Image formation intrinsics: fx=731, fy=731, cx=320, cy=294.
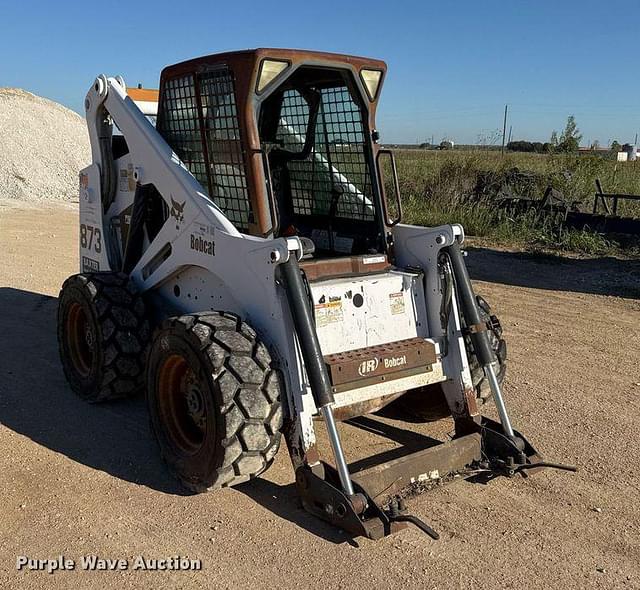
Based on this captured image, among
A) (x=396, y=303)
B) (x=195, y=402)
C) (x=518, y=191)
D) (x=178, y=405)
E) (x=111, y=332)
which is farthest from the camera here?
(x=518, y=191)

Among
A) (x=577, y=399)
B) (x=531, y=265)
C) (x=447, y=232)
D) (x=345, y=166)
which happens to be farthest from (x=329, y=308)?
(x=531, y=265)

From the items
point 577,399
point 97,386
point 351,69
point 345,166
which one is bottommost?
point 577,399

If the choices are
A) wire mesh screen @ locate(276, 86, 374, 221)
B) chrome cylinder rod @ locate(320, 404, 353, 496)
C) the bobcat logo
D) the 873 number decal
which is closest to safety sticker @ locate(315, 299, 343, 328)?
chrome cylinder rod @ locate(320, 404, 353, 496)

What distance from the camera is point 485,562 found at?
346cm

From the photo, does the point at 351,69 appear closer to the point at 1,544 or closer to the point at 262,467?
the point at 262,467

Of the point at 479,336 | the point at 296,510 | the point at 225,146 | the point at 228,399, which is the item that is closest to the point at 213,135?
the point at 225,146

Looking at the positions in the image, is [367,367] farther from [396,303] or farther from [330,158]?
[330,158]

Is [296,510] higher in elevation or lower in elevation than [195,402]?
lower

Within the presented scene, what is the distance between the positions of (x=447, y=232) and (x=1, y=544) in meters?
2.98

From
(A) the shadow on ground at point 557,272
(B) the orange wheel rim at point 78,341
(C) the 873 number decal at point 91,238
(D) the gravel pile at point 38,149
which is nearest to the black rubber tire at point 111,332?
(B) the orange wheel rim at point 78,341

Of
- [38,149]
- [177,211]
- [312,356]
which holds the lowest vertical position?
[312,356]

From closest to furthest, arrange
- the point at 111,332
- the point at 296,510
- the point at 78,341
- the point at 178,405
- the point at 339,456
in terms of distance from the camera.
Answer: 1. the point at 339,456
2. the point at 296,510
3. the point at 178,405
4. the point at 111,332
5. the point at 78,341

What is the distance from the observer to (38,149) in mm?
23719

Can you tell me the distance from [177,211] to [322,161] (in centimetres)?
116
